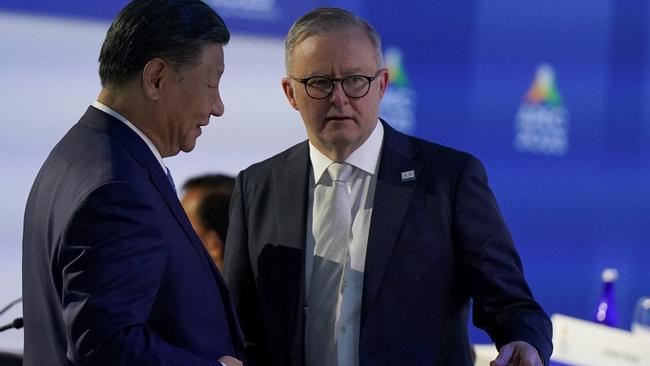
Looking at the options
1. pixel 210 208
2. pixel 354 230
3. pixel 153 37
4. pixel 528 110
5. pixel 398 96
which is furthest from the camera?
pixel 528 110

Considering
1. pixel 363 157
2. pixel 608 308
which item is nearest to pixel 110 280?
pixel 363 157

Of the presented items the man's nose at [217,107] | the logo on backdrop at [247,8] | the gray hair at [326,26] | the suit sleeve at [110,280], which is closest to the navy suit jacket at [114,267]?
the suit sleeve at [110,280]

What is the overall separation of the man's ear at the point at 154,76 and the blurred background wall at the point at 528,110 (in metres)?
2.07

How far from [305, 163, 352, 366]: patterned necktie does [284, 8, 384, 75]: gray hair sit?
0.27m

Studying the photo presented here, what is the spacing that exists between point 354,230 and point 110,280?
0.76 m

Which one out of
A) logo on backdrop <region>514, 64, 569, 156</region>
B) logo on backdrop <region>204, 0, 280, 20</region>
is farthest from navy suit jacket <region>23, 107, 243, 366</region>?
logo on backdrop <region>514, 64, 569, 156</region>

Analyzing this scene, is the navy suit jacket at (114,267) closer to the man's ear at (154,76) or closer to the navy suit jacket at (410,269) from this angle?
the man's ear at (154,76)

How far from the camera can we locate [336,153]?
2.20 m

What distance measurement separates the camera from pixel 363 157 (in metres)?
2.21

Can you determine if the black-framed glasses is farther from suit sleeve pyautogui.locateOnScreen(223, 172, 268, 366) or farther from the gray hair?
suit sleeve pyautogui.locateOnScreen(223, 172, 268, 366)

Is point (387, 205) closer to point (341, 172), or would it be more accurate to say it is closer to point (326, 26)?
point (341, 172)

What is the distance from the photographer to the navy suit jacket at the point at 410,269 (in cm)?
208

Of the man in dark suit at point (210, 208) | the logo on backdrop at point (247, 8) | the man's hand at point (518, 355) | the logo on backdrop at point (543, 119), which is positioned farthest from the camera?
the logo on backdrop at point (543, 119)

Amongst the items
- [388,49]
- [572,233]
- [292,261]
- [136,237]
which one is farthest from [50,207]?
[572,233]
